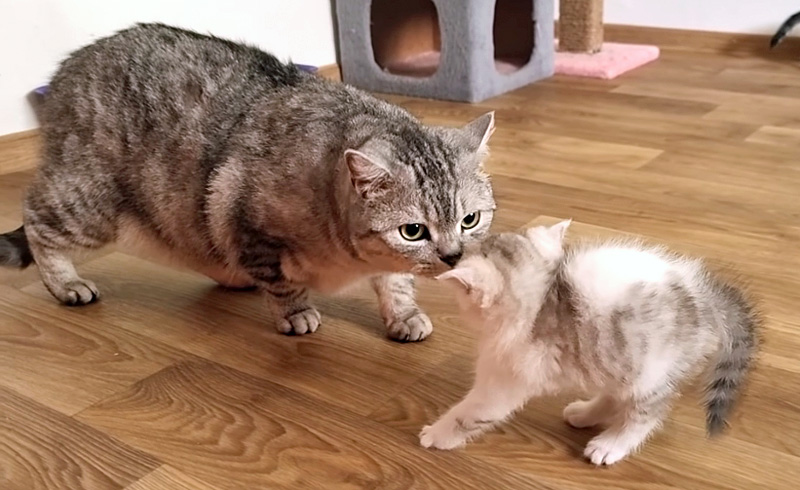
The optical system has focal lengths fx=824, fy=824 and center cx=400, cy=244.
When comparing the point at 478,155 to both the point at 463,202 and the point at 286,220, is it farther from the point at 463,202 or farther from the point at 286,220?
the point at 286,220

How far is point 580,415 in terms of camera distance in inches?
47.5

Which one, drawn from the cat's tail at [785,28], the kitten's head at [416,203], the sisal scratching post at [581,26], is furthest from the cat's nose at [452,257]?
the cat's tail at [785,28]

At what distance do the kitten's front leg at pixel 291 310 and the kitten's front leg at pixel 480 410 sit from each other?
415 millimetres

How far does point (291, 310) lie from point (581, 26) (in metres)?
2.23

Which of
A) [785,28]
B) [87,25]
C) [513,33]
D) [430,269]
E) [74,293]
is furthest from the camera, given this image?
[513,33]

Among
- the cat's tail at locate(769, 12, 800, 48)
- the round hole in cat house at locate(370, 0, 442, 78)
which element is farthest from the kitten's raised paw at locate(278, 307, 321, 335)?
the cat's tail at locate(769, 12, 800, 48)

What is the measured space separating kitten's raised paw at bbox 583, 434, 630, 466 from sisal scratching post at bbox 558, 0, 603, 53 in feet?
8.09

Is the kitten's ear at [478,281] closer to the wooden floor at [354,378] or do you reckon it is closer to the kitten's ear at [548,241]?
the kitten's ear at [548,241]

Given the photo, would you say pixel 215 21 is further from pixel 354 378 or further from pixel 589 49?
pixel 354 378

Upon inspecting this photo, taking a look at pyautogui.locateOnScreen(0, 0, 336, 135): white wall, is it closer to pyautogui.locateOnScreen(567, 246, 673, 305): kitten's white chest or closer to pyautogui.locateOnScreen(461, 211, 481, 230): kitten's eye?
pyautogui.locateOnScreen(461, 211, 481, 230): kitten's eye

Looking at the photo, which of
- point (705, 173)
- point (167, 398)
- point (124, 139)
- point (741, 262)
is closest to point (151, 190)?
point (124, 139)

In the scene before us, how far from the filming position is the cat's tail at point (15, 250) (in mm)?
1761

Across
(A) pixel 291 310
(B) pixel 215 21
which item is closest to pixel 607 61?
(B) pixel 215 21

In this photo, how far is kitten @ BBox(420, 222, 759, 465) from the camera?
3.42ft
